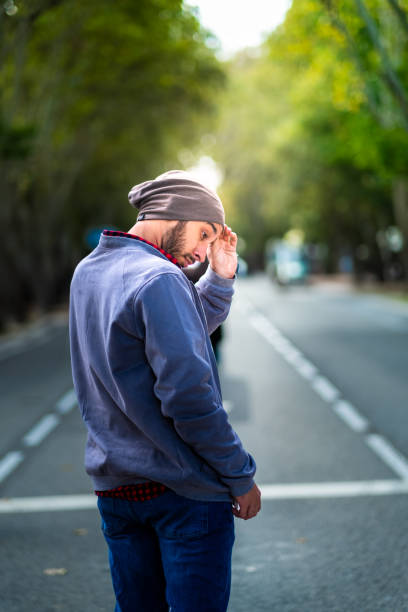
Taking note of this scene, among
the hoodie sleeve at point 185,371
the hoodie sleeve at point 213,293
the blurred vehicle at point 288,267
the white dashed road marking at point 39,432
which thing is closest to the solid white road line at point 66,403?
the white dashed road marking at point 39,432

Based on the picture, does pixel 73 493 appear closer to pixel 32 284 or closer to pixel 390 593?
pixel 390 593

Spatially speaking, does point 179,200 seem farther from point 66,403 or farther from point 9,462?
point 66,403

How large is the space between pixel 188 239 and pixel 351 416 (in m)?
6.94

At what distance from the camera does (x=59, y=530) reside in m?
5.41

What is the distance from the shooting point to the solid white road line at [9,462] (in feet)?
23.1

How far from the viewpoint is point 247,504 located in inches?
97.0

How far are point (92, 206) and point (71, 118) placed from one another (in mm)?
13401

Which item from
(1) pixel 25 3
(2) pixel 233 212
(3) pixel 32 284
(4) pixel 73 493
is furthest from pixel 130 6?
(2) pixel 233 212

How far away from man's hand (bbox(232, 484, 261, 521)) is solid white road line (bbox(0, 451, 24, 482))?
466cm

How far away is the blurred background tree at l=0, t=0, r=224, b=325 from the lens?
19891 mm

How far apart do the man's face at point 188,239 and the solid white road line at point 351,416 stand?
6.07 m

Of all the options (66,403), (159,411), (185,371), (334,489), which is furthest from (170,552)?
(66,403)

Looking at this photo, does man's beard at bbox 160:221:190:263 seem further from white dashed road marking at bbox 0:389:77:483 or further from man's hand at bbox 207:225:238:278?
white dashed road marking at bbox 0:389:77:483

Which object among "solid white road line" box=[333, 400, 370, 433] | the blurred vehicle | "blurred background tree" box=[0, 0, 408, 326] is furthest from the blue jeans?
the blurred vehicle
